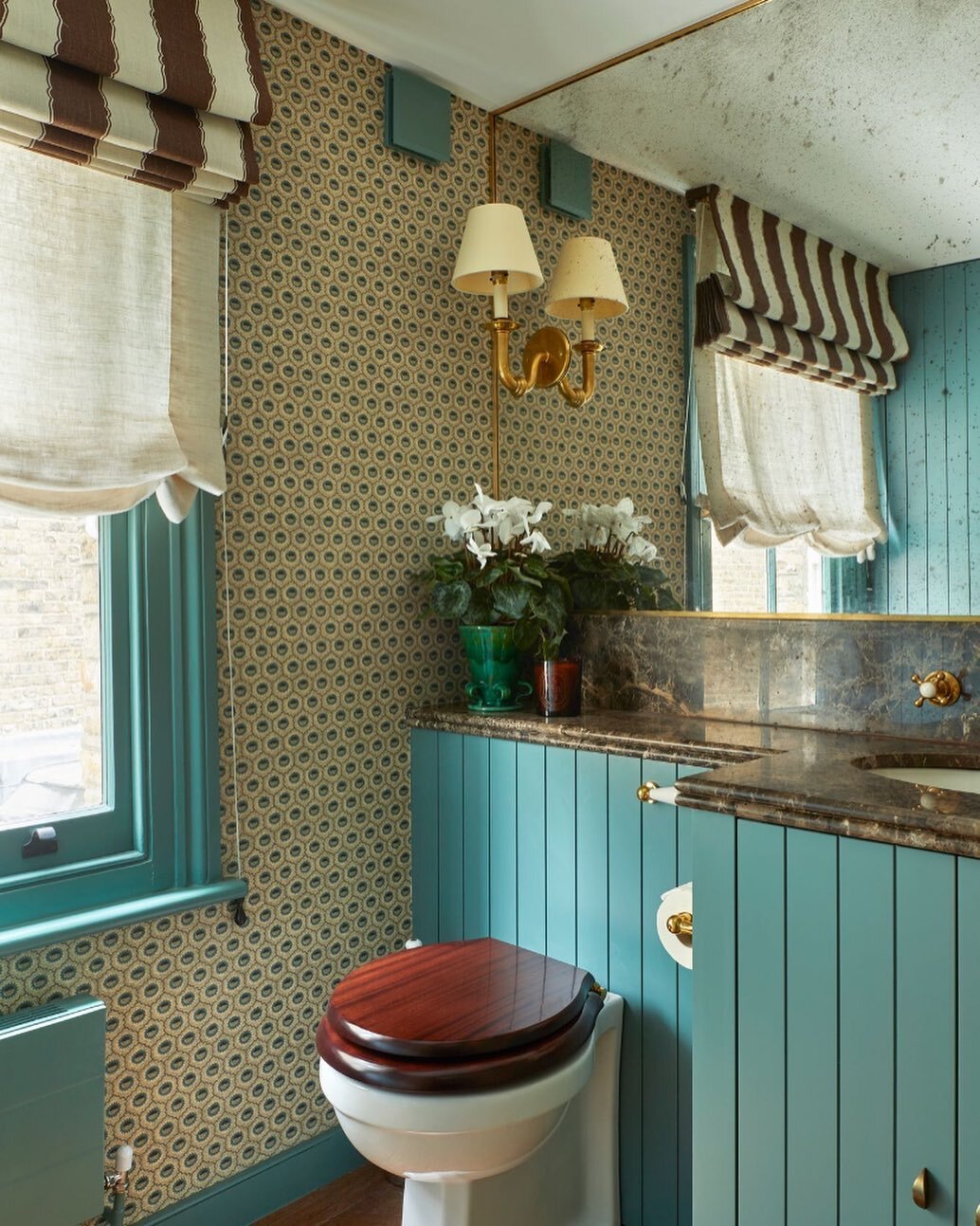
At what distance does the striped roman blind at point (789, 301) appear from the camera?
1.66 meters

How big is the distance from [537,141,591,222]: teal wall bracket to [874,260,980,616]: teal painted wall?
843 mm

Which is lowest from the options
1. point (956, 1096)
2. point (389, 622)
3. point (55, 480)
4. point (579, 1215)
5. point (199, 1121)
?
point (579, 1215)

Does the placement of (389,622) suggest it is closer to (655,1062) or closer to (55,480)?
(55,480)

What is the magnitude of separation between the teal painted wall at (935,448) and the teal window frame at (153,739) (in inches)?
47.5

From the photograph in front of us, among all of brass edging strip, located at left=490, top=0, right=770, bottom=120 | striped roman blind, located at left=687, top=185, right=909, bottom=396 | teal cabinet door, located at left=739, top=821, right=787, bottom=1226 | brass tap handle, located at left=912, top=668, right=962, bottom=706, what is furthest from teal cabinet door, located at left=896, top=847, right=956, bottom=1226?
brass edging strip, located at left=490, top=0, right=770, bottom=120

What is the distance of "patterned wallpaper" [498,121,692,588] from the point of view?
2.03m

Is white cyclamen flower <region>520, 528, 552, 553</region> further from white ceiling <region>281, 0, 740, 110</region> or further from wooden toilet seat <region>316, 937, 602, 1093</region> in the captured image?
white ceiling <region>281, 0, 740, 110</region>

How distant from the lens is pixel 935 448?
1.59 meters

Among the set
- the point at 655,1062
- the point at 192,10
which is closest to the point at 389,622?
the point at 655,1062

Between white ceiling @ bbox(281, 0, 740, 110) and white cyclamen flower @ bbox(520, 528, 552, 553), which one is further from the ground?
white ceiling @ bbox(281, 0, 740, 110)

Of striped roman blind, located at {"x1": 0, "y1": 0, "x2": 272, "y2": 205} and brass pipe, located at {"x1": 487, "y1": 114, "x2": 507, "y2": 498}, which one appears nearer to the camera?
striped roman blind, located at {"x1": 0, "y1": 0, "x2": 272, "y2": 205}

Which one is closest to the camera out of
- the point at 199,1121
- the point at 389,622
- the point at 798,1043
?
the point at 798,1043

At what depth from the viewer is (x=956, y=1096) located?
39.8 inches

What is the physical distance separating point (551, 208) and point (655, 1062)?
6.05ft
